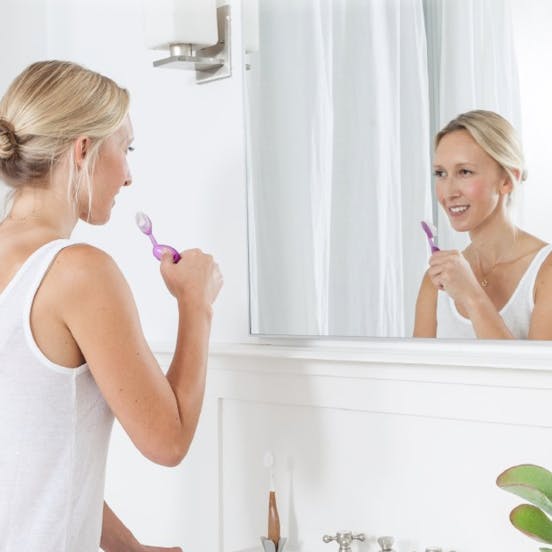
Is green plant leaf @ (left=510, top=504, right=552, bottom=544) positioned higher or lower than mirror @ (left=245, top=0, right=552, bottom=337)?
lower

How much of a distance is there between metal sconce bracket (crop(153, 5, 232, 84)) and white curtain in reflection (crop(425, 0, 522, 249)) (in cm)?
40

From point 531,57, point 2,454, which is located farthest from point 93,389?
point 531,57

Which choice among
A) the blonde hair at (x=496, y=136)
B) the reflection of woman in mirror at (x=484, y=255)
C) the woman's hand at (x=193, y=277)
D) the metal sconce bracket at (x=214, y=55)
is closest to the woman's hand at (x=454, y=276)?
the reflection of woman in mirror at (x=484, y=255)

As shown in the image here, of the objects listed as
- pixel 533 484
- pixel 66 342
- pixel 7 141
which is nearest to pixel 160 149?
pixel 7 141

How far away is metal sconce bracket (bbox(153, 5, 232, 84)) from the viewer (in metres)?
1.62

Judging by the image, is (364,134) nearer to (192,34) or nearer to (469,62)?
(469,62)

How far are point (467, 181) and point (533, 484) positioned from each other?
471mm

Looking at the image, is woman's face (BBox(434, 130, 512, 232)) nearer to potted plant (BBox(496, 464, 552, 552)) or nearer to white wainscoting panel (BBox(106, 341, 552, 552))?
white wainscoting panel (BBox(106, 341, 552, 552))

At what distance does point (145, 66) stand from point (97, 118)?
1.56 ft

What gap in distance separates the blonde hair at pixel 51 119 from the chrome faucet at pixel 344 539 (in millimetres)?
559

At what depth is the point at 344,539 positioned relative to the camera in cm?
139

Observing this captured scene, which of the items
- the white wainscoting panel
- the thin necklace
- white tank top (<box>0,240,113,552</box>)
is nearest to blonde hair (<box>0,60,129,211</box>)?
white tank top (<box>0,240,113,552</box>)

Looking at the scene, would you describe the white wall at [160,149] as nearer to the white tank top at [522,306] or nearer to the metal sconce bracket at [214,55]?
the metal sconce bracket at [214,55]

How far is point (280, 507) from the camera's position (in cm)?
155
